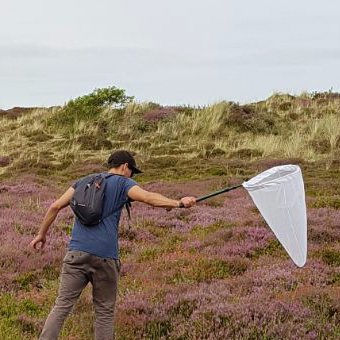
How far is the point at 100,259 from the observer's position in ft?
20.4

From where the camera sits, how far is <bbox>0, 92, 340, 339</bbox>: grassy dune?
7.23m

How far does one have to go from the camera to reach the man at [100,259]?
6.20 metres

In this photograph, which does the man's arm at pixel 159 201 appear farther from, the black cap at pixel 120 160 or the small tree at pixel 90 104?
the small tree at pixel 90 104

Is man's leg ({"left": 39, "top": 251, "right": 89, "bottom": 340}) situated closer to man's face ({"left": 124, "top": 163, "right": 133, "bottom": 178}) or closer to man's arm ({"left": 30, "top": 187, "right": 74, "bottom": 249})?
man's arm ({"left": 30, "top": 187, "right": 74, "bottom": 249})

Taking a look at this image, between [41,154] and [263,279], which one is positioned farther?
[41,154]

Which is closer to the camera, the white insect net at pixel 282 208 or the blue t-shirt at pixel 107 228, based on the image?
the blue t-shirt at pixel 107 228

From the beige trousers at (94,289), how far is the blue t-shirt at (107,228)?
75mm

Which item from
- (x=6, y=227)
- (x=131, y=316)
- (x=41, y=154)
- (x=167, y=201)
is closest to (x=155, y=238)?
(x=6, y=227)

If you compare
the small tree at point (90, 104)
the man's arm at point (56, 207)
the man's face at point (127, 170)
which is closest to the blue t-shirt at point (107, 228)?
the man's face at point (127, 170)

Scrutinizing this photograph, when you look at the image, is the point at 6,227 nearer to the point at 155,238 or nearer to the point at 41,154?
the point at 155,238

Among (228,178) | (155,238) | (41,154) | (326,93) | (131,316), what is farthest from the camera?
(326,93)

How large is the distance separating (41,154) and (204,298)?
848 inches

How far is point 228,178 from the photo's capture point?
20.4 meters

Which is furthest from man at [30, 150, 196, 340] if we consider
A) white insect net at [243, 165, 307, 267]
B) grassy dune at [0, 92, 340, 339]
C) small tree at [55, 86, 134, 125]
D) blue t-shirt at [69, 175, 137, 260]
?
small tree at [55, 86, 134, 125]
